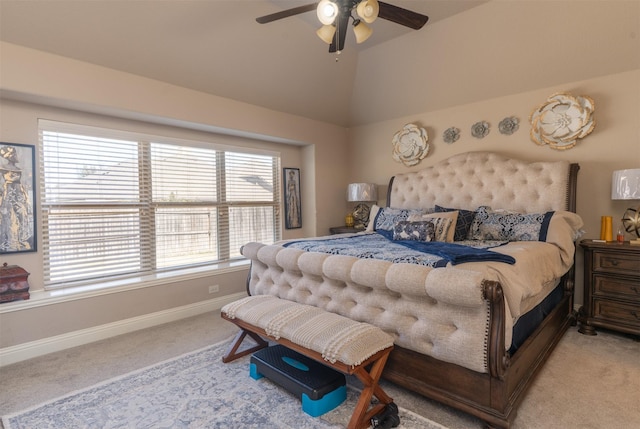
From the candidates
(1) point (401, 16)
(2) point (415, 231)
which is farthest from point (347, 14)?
(2) point (415, 231)

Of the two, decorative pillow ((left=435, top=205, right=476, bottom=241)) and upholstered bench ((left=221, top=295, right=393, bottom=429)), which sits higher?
decorative pillow ((left=435, top=205, right=476, bottom=241))

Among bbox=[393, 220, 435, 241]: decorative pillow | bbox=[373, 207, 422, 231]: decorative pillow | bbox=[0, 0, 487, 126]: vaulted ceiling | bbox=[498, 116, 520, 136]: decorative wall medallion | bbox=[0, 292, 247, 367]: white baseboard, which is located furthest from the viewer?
bbox=[373, 207, 422, 231]: decorative pillow

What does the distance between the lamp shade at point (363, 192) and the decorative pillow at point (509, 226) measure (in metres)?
1.65

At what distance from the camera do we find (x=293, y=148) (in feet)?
16.7

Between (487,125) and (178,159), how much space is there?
3.73 meters

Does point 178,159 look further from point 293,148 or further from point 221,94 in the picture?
point 293,148

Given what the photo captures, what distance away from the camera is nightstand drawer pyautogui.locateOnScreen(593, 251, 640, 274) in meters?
2.80

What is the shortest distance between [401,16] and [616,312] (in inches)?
121

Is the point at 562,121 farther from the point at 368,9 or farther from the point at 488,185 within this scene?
the point at 368,9

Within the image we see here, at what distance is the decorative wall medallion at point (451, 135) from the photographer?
429cm

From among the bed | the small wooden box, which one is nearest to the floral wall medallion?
the bed

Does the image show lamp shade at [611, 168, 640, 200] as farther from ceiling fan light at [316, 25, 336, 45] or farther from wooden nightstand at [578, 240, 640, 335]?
ceiling fan light at [316, 25, 336, 45]

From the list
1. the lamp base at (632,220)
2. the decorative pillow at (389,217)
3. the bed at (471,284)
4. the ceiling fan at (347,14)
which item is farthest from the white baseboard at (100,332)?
the lamp base at (632,220)

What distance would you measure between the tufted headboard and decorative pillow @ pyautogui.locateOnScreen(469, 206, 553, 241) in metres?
0.34
